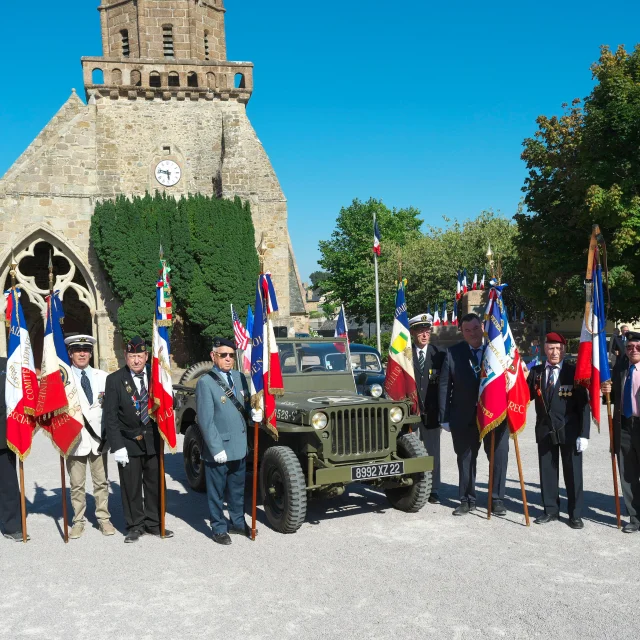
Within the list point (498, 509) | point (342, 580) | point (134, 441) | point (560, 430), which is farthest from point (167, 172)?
point (342, 580)

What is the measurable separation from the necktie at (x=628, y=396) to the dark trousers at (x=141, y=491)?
4.72 meters

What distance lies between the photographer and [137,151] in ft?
83.9

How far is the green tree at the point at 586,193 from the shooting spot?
18406 mm

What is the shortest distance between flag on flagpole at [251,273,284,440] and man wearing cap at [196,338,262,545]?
154mm

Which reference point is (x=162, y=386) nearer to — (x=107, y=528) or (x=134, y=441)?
(x=134, y=441)

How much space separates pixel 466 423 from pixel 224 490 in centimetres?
269

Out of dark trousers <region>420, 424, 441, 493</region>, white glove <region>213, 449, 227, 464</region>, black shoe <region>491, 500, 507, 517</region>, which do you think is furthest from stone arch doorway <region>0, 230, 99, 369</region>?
black shoe <region>491, 500, 507, 517</region>

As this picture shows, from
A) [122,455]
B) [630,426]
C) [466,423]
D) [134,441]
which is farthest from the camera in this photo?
[466,423]

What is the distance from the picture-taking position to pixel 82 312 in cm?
3002

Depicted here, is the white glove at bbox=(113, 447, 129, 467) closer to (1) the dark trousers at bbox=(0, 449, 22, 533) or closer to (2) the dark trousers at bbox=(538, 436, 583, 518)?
(1) the dark trousers at bbox=(0, 449, 22, 533)

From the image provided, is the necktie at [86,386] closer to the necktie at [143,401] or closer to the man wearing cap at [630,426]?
the necktie at [143,401]

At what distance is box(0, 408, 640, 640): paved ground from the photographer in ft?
14.8

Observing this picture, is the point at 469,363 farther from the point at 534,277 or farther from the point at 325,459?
the point at 534,277

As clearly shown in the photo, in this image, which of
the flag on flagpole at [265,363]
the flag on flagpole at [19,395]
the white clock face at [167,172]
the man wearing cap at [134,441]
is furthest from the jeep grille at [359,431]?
the white clock face at [167,172]
